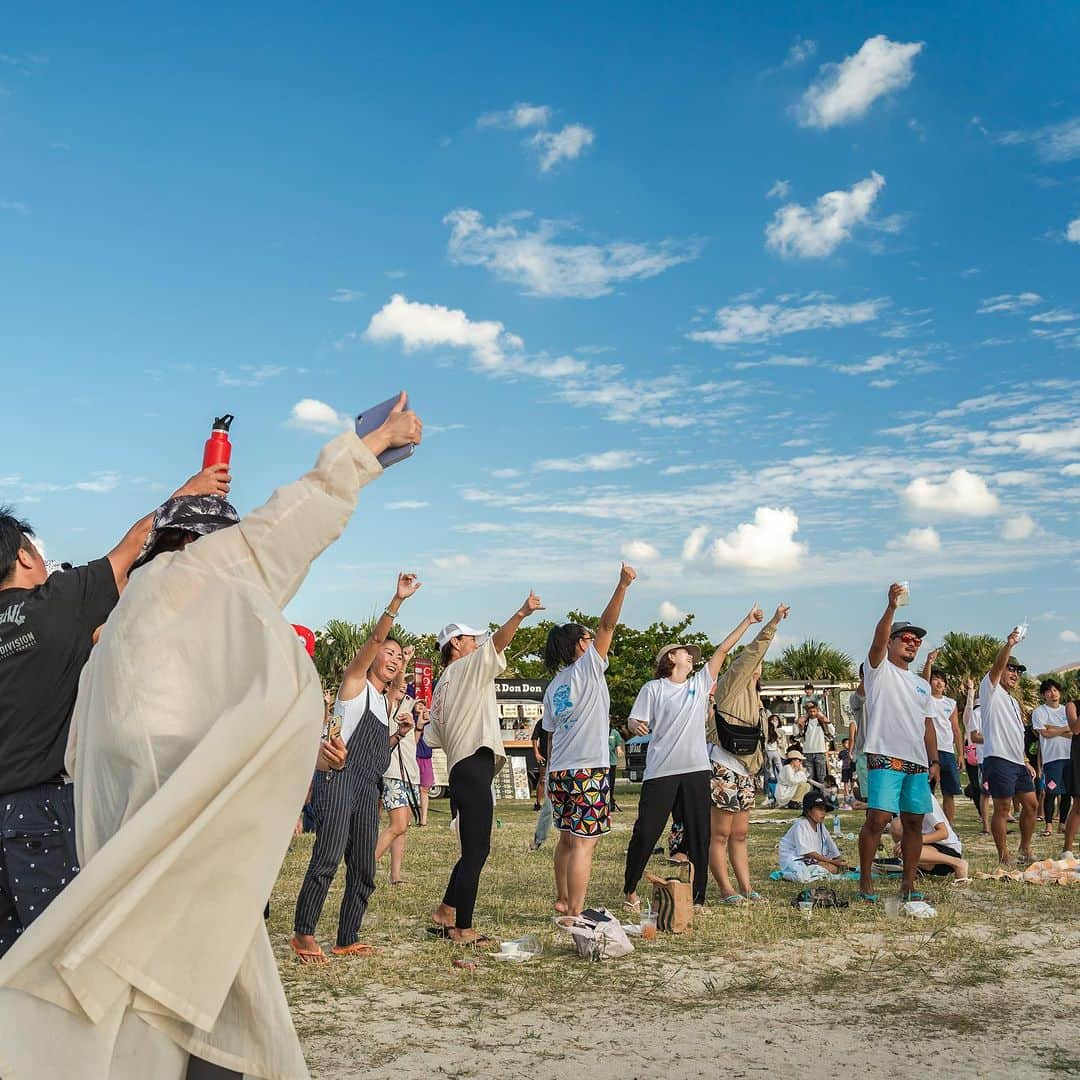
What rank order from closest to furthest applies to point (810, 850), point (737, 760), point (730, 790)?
point (730, 790)
point (737, 760)
point (810, 850)

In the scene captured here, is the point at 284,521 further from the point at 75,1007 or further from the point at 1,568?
the point at 1,568

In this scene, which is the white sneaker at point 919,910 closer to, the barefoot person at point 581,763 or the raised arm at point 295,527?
the barefoot person at point 581,763

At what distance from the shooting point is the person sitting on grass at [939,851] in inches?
370

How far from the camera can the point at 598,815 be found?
7.29 meters

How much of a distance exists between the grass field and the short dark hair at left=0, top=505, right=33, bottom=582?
2.38 metres

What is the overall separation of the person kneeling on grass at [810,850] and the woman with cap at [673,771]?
1804 mm

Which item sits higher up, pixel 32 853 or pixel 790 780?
pixel 32 853

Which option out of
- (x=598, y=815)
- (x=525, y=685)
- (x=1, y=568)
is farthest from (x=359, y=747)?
(x=525, y=685)

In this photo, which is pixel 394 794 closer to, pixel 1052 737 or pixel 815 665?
pixel 1052 737

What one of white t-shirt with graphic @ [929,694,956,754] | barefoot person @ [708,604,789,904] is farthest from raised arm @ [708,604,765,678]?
white t-shirt with graphic @ [929,694,956,754]

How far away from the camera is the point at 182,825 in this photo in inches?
94.9

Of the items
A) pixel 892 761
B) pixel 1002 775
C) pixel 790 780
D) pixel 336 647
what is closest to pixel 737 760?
pixel 892 761

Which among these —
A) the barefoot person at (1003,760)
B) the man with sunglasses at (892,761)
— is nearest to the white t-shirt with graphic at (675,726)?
the man with sunglasses at (892,761)

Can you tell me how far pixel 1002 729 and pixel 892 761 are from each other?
3173mm
